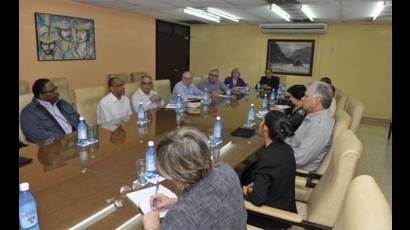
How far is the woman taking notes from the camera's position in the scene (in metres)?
0.99

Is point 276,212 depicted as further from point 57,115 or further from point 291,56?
point 291,56

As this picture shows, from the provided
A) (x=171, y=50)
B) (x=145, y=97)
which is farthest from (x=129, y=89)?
(x=171, y=50)

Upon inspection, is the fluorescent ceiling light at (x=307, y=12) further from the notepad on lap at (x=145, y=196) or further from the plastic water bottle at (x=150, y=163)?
the notepad on lap at (x=145, y=196)

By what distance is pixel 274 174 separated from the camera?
1615mm

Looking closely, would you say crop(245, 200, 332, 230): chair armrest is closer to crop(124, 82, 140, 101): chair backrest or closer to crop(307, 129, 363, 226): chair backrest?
crop(307, 129, 363, 226): chair backrest

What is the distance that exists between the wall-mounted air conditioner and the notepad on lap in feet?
21.8

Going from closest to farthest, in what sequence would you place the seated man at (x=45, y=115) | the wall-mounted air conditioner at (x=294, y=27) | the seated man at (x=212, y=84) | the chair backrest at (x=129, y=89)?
the seated man at (x=45, y=115) → the chair backrest at (x=129, y=89) → the seated man at (x=212, y=84) → the wall-mounted air conditioner at (x=294, y=27)

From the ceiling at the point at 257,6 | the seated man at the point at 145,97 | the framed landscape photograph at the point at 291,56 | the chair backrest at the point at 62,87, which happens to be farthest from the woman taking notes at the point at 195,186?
the framed landscape photograph at the point at 291,56

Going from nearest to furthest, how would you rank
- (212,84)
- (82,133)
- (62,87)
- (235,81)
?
(82,133) < (62,87) < (212,84) < (235,81)

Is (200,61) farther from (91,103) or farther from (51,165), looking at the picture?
(51,165)

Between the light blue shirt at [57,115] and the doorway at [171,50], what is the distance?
16.3 feet

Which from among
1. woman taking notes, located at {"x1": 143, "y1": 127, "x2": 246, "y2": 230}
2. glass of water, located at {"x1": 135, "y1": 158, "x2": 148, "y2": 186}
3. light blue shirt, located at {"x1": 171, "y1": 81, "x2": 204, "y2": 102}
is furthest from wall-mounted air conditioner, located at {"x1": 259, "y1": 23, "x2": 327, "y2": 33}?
woman taking notes, located at {"x1": 143, "y1": 127, "x2": 246, "y2": 230}

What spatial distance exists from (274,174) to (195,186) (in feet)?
2.31

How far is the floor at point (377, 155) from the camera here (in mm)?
3457
